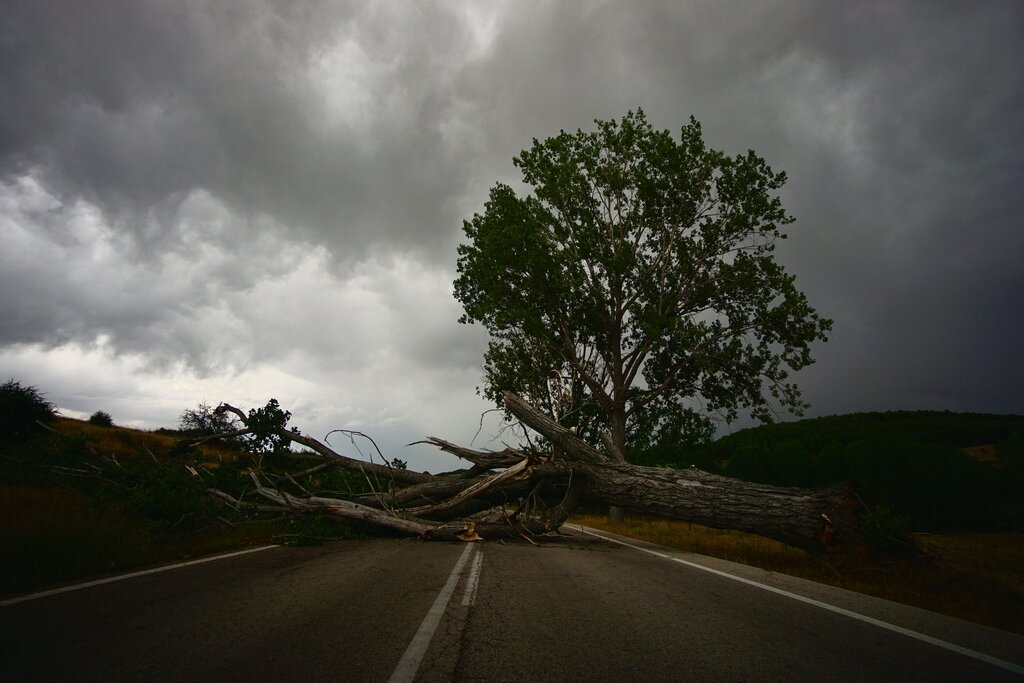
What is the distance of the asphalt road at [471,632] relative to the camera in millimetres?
3229

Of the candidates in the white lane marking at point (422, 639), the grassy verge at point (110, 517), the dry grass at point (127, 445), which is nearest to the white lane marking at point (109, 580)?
the grassy verge at point (110, 517)

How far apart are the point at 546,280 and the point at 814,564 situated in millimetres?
13786

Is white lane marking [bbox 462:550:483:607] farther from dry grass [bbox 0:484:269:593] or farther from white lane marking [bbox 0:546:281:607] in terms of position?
dry grass [bbox 0:484:269:593]

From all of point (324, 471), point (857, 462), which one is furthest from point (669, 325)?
point (857, 462)

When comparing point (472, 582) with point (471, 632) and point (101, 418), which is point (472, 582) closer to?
point (471, 632)

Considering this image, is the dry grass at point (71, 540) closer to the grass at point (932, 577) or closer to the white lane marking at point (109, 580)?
the white lane marking at point (109, 580)

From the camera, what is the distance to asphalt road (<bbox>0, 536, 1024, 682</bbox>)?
3229 mm

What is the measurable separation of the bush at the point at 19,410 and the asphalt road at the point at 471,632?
1230 centimetres

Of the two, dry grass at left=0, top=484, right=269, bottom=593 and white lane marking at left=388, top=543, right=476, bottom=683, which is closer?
white lane marking at left=388, top=543, right=476, bottom=683

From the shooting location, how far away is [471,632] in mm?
4043

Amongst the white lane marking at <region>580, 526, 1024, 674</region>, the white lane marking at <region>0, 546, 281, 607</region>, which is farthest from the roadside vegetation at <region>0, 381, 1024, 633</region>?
the white lane marking at <region>580, 526, 1024, 674</region>

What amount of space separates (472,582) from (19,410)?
15878 mm

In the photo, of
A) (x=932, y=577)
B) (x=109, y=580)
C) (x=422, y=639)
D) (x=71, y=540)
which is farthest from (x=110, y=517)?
(x=932, y=577)

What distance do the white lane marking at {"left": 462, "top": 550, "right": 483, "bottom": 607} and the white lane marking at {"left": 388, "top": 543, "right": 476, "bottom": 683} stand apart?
17cm
